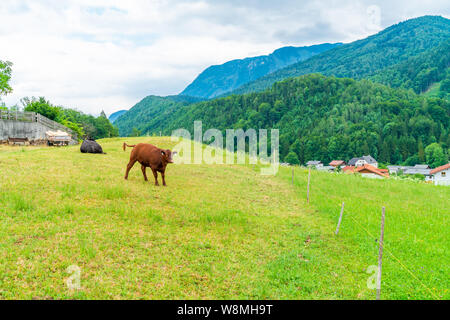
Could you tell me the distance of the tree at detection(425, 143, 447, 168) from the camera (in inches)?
5128

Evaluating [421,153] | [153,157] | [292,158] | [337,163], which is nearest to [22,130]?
[153,157]

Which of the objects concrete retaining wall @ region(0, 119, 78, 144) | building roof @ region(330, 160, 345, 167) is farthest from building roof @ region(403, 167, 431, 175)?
concrete retaining wall @ region(0, 119, 78, 144)

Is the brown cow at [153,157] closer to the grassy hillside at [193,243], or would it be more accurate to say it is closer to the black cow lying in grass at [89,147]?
the grassy hillside at [193,243]

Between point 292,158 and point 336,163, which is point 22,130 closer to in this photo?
point 292,158

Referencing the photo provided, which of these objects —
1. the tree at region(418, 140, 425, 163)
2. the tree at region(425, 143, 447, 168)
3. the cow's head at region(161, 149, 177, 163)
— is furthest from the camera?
the tree at region(418, 140, 425, 163)

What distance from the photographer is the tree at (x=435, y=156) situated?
130250 millimetres

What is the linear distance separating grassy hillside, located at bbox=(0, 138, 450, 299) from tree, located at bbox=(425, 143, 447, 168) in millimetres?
151873

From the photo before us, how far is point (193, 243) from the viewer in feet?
25.2

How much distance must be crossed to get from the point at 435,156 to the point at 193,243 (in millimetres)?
168742

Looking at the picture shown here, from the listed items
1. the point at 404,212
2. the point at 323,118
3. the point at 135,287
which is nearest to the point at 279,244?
the point at 135,287

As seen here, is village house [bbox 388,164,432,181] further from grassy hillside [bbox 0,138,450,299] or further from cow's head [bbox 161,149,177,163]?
cow's head [bbox 161,149,177,163]
